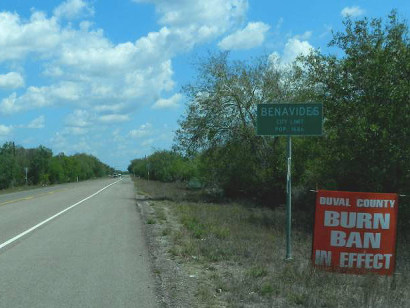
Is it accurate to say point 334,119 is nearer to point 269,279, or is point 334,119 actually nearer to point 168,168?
point 269,279

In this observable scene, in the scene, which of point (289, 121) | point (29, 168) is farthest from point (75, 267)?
point (29, 168)

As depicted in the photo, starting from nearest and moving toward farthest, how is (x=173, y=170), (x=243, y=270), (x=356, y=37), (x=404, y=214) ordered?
(x=243, y=270) → (x=404, y=214) → (x=356, y=37) → (x=173, y=170)

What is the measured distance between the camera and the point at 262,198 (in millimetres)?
31656

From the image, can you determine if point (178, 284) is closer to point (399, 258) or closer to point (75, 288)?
point (75, 288)

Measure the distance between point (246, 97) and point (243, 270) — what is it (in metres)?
22.0

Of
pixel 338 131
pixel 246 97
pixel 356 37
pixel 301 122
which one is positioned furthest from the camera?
pixel 246 97

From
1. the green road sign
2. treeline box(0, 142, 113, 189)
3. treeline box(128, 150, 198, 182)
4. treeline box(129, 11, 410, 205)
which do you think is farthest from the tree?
treeline box(0, 142, 113, 189)

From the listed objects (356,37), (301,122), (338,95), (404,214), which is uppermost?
(356,37)

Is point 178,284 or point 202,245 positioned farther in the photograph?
point 202,245

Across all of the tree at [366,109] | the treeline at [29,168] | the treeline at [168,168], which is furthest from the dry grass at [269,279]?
the treeline at [29,168]

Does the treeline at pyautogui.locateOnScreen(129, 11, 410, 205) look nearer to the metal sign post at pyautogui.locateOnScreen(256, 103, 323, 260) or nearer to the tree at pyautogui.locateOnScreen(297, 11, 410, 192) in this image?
the tree at pyautogui.locateOnScreen(297, 11, 410, 192)

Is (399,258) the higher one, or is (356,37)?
(356,37)

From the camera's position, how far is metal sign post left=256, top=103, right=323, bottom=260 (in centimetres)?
982

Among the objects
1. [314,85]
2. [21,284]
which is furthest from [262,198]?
[21,284]
